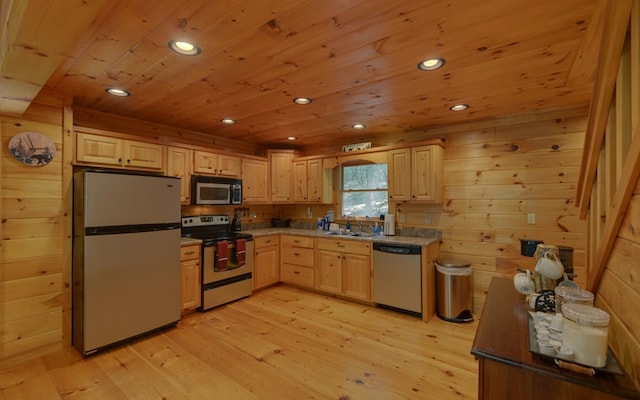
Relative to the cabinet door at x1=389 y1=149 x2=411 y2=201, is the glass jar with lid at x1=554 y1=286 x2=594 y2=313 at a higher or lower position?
lower

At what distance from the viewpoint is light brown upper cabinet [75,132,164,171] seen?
2.86 metres

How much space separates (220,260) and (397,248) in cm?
217

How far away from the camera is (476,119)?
3432mm

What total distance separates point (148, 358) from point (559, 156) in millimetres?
4484

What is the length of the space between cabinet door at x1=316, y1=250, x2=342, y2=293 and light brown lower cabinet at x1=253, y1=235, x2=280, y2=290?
0.73 m

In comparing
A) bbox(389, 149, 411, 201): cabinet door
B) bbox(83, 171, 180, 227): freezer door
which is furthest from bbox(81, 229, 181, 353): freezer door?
bbox(389, 149, 411, 201): cabinet door

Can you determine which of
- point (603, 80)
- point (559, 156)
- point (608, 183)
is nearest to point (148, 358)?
point (608, 183)

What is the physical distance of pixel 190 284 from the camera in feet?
11.1

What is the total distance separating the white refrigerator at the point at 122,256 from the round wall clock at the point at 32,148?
259 mm

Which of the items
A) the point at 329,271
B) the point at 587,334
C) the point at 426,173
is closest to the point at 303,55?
the point at 587,334

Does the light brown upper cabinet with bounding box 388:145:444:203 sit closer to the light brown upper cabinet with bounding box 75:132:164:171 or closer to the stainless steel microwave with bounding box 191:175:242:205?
the stainless steel microwave with bounding box 191:175:242:205

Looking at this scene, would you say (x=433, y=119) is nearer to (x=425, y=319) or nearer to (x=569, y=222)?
(x=569, y=222)

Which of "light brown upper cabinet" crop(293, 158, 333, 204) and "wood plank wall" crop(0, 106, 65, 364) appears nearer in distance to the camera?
"wood plank wall" crop(0, 106, 65, 364)

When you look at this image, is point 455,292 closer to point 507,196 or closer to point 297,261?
point 507,196
